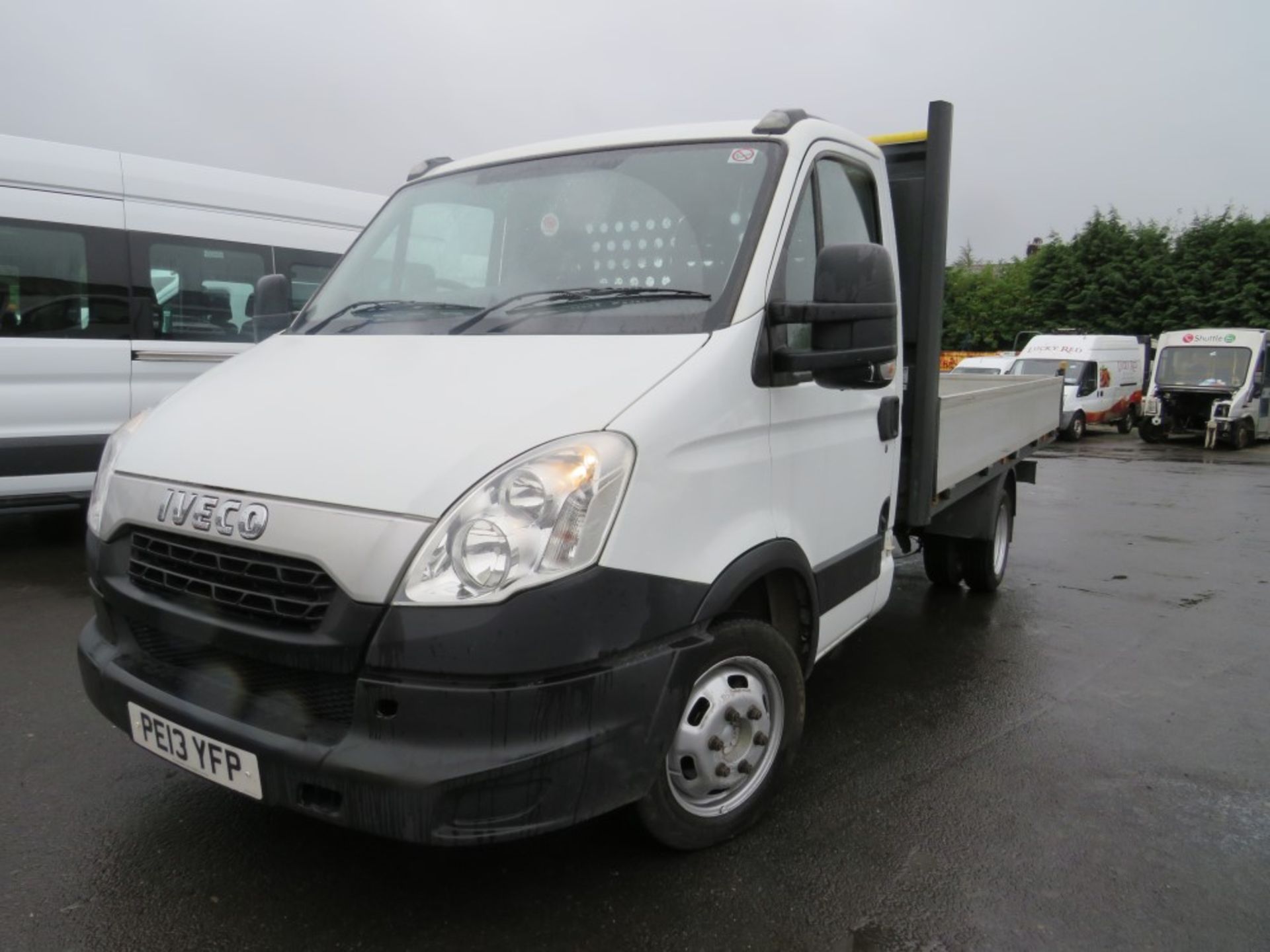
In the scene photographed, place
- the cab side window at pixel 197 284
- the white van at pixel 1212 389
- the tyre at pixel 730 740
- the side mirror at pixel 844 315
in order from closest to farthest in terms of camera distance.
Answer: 1. the tyre at pixel 730 740
2. the side mirror at pixel 844 315
3. the cab side window at pixel 197 284
4. the white van at pixel 1212 389

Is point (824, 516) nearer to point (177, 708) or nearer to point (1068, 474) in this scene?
point (177, 708)

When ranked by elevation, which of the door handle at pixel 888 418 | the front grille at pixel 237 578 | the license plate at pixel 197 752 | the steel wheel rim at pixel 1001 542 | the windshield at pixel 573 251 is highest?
the windshield at pixel 573 251

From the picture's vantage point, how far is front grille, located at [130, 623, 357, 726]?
2.21m

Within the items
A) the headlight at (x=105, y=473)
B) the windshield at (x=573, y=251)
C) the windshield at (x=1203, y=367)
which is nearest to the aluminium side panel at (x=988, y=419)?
the windshield at (x=573, y=251)

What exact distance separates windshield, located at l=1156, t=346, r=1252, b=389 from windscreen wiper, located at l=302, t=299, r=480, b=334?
23349 mm

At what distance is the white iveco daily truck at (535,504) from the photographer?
2133 mm

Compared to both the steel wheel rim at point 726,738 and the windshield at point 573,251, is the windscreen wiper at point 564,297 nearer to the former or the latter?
the windshield at point 573,251

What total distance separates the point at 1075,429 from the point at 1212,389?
300 cm

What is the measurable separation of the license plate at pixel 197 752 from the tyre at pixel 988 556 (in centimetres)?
476

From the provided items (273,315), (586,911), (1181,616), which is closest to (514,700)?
(586,911)

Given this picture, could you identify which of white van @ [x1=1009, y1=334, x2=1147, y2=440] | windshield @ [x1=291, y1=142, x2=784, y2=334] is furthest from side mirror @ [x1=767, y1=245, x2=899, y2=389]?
white van @ [x1=1009, y1=334, x2=1147, y2=440]

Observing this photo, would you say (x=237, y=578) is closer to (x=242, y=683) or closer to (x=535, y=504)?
(x=242, y=683)

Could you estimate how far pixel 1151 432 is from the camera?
22.4m

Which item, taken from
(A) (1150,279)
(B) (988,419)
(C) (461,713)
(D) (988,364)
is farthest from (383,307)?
(A) (1150,279)
